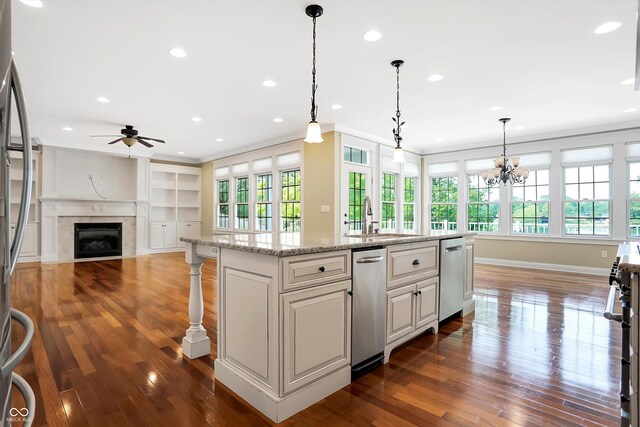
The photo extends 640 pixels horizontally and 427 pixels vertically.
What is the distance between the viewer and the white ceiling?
2.67 metres

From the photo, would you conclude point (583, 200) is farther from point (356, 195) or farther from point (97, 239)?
point (97, 239)

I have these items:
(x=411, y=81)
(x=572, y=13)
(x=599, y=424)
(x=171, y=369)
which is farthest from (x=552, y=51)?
(x=171, y=369)

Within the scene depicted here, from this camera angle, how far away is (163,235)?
29.8 ft

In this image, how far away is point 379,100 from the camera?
4711 millimetres

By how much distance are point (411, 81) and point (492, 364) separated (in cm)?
Answer: 316

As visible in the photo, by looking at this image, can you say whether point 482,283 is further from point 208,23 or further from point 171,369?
point 208,23

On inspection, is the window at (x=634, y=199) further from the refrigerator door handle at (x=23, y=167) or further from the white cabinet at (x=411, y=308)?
the refrigerator door handle at (x=23, y=167)

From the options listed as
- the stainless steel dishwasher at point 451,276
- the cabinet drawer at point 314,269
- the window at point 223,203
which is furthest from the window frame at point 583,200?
the window at point 223,203

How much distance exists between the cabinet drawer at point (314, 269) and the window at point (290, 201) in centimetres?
500

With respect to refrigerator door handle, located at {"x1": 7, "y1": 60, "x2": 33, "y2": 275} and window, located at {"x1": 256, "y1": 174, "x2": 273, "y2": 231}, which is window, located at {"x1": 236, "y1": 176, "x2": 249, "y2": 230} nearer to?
window, located at {"x1": 256, "y1": 174, "x2": 273, "y2": 231}

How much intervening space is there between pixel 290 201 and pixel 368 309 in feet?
16.7

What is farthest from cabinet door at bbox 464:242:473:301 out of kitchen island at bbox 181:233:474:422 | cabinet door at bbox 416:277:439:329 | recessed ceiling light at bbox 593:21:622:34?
recessed ceiling light at bbox 593:21:622:34

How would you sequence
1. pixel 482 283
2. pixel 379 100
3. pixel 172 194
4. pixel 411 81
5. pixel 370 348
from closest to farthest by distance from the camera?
pixel 370 348
pixel 411 81
pixel 379 100
pixel 482 283
pixel 172 194

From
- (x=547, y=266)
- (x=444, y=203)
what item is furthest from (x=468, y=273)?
(x=444, y=203)
